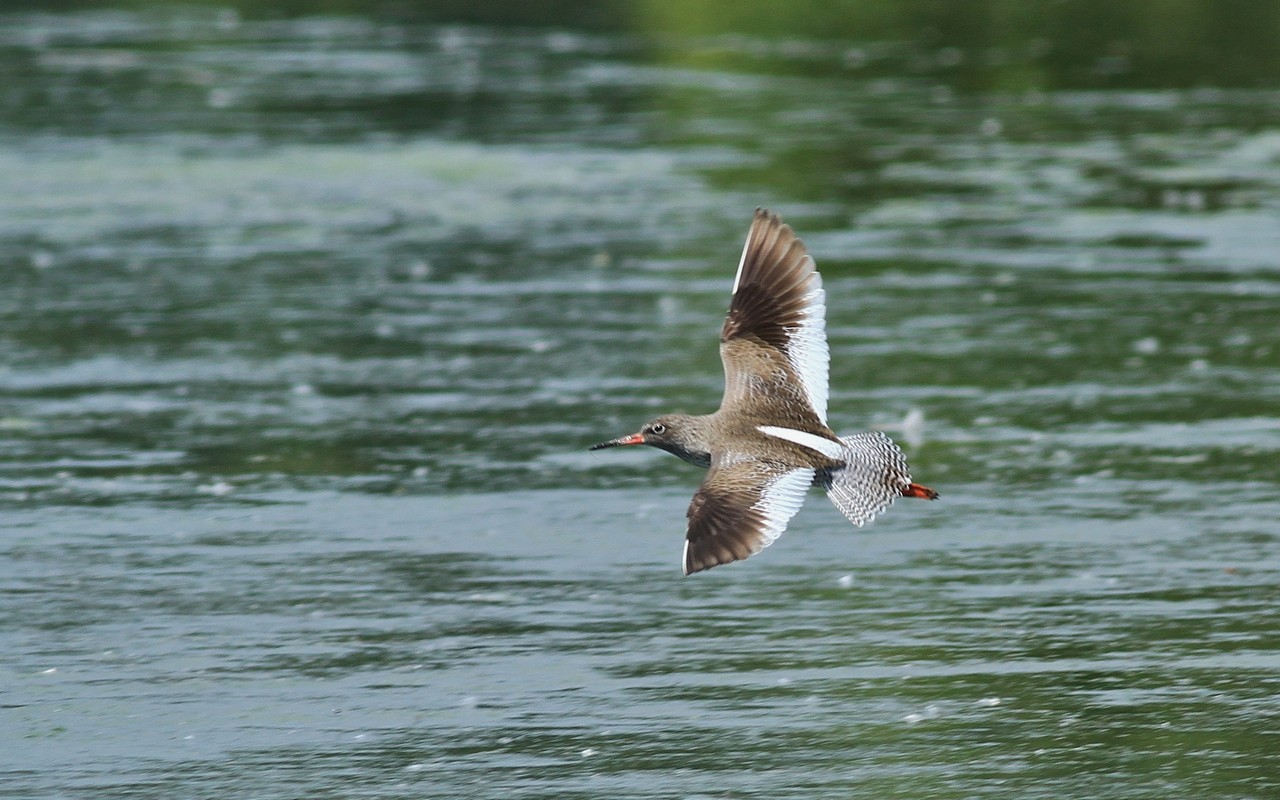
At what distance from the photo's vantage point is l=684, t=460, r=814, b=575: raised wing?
6.17 m

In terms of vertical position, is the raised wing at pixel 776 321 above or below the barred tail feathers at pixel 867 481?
above

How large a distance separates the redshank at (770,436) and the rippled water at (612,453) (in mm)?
557

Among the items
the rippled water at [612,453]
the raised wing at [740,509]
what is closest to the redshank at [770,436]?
the raised wing at [740,509]

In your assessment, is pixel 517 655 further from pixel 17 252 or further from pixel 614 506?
pixel 17 252

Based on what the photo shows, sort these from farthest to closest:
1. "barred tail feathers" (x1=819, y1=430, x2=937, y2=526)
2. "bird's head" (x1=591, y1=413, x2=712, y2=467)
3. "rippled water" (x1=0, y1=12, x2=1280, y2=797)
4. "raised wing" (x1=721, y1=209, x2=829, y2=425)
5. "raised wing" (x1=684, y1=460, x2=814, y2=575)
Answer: "raised wing" (x1=721, y1=209, x2=829, y2=425) → "bird's head" (x1=591, y1=413, x2=712, y2=467) → "barred tail feathers" (x1=819, y1=430, x2=937, y2=526) → "rippled water" (x1=0, y1=12, x2=1280, y2=797) → "raised wing" (x1=684, y1=460, x2=814, y2=575)

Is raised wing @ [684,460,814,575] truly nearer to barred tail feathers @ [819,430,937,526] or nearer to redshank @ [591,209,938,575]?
redshank @ [591,209,938,575]

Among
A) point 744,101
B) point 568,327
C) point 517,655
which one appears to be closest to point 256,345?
point 568,327

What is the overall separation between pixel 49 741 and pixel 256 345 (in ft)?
17.6

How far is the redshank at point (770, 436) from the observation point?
6.32 meters

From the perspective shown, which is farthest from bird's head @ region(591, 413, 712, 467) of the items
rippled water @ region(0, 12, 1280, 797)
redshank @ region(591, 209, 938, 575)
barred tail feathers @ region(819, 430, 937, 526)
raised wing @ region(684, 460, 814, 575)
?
rippled water @ region(0, 12, 1280, 797)

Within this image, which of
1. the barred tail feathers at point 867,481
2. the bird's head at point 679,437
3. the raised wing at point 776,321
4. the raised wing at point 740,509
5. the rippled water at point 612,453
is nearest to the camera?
the raised wing at point 740,509

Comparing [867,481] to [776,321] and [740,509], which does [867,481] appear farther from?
[776,321]

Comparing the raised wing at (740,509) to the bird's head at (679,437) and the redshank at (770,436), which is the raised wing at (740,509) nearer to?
the redshank at (770,436)

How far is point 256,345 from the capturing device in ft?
37.9
